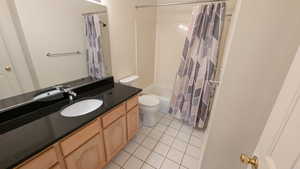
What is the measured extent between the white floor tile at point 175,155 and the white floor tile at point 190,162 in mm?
54

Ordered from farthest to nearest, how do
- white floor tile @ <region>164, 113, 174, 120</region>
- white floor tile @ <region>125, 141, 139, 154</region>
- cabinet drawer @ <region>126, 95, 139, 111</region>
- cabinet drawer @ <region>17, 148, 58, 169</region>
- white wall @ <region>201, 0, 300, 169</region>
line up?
1. white floor tile @ <region>164, 113, 174, 120</region>
2. white floor tile @ <region>125, 141, 139, 154</region>
3. cabinet drawer @ <region>126, 95, 139, 111</region>
4. cabinet drawer @ <region>17, 148, 58, 169</region>
5. white wall @ <region>201, 0, 300, 169</region>

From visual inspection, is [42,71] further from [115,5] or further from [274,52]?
[274,52]

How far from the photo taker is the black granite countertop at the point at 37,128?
764 millimetres

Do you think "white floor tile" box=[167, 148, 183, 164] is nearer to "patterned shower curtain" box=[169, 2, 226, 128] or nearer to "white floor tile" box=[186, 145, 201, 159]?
"white floor tile" box=[186, 145, 201, 159]

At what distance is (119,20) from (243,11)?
1.63 m

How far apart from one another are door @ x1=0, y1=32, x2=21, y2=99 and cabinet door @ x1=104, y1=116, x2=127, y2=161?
2.75 feet

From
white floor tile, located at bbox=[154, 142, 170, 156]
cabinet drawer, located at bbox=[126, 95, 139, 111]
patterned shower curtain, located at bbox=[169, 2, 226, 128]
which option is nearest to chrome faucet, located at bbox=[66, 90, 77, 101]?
cabinet drawer, located at bbox=[126, 95, 139, 111]

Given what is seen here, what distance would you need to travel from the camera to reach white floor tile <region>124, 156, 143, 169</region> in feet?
5.05

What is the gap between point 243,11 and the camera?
0.72 meters

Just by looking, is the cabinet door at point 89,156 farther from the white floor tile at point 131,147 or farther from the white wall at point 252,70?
the white wall at point 252,70

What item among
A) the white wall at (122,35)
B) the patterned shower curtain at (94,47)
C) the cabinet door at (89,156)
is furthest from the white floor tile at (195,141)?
the patterned shower curtain at (94,47)

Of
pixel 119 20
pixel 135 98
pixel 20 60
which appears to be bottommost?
pixel 135 98

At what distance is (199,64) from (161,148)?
1306 mm

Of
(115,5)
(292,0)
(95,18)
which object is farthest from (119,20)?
(292,0)
